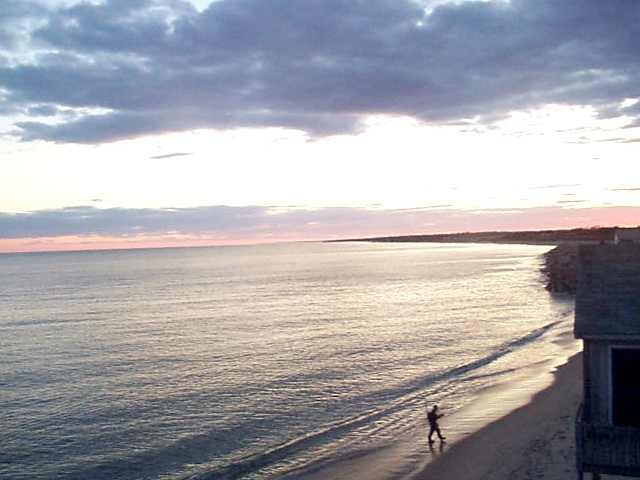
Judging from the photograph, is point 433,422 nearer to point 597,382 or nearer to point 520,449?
point 520,449

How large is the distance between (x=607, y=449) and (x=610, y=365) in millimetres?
1526

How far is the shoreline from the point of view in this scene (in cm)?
1816

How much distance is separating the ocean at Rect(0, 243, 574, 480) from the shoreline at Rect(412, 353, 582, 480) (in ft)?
4.33

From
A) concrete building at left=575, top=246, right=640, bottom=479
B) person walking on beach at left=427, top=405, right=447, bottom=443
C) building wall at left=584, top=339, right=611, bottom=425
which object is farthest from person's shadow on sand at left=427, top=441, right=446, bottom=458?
building wall at left=584, top=339, right=611, bottom=425

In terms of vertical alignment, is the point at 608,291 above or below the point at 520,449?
above

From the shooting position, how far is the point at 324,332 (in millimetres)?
48500

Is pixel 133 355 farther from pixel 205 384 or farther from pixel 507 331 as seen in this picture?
pixel 507 331

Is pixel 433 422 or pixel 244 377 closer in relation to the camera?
pixel 433 422

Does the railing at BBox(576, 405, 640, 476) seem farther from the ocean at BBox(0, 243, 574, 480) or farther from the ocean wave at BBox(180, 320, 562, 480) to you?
the ocean wave at BBox(180, 320, 562, 480)

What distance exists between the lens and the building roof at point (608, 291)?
1274cm

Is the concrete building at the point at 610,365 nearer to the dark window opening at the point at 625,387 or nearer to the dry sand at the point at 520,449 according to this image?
the dark window opening at the point at 625,387

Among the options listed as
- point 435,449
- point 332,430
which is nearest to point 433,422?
point 435,449

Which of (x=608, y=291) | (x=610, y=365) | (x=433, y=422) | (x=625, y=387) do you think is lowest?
(x=433, y=422)

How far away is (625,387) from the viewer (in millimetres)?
12906
